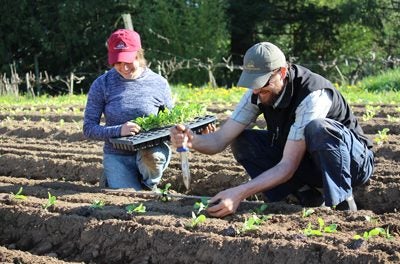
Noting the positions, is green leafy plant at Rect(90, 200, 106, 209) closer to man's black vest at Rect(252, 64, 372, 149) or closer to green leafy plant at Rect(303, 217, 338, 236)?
man's black vest at Rect(252, 64, 372, 149)

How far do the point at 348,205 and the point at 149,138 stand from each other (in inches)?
56.9

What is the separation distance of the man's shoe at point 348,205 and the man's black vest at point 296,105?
476 mm

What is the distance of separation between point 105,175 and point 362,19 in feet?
72.4

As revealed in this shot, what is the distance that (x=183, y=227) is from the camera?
4.39 metres

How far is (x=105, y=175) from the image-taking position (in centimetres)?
609

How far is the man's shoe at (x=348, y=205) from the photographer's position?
4.76 metres

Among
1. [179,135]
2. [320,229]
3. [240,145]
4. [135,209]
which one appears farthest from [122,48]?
[320,229]

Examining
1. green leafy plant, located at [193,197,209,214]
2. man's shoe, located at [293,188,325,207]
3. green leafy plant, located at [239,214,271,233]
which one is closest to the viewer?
green leafy plant, located at [239,214,271,233]

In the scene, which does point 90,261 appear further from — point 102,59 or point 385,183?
point 102,59

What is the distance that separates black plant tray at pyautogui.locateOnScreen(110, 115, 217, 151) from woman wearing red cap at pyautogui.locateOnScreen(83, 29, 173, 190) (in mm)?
272

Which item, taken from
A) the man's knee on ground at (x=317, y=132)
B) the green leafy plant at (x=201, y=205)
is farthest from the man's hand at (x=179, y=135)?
the man's knee on ground at (x=317, y=132)

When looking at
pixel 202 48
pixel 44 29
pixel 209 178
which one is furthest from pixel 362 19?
pixel 209 178

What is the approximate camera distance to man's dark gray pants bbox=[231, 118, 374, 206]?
4559mm

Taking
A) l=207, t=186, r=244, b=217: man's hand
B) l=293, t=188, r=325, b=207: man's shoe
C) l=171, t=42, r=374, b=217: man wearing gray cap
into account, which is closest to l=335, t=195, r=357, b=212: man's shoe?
l=171, t=42, r=374, b=217: man wearing gray cap
